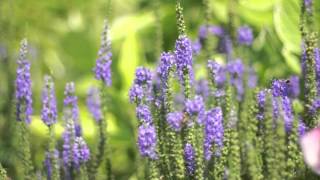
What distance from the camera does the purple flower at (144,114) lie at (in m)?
1.02

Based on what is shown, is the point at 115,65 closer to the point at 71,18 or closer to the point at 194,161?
the point at 71,18

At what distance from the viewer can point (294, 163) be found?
3.30 ft

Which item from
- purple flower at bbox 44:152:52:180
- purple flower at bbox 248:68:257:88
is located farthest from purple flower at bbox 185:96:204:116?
purple flower at bbox 44:152:52:180

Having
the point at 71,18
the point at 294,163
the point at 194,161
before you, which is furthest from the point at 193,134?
the point at 71,18

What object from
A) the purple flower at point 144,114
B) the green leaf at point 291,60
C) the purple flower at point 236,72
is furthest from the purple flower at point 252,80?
the green leaf at point 291,60

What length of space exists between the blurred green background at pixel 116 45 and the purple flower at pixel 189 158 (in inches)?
25.9

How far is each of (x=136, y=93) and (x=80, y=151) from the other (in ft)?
0.58

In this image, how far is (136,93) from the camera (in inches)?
41.9

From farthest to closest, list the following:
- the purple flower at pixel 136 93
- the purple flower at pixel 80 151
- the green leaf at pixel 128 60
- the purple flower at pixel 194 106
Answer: the green leaf at pixel 128 60 < the purple flower at pixel 80 151 < the purple flower at pixel 136 93 < the purple flower at pixel 194 106

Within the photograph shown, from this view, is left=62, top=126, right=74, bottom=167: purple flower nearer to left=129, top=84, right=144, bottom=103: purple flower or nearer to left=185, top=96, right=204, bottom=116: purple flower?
left=129, top=84, right=144, bottom=103: purple flower

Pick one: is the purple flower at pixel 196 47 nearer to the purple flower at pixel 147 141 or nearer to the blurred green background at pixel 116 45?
the blurred green background at pixel 116 45

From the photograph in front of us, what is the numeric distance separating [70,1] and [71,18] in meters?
0.12

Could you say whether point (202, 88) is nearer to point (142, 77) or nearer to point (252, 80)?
point (252, 80)

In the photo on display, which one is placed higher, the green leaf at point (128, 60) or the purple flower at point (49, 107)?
the green leaf at point (128, 60)
